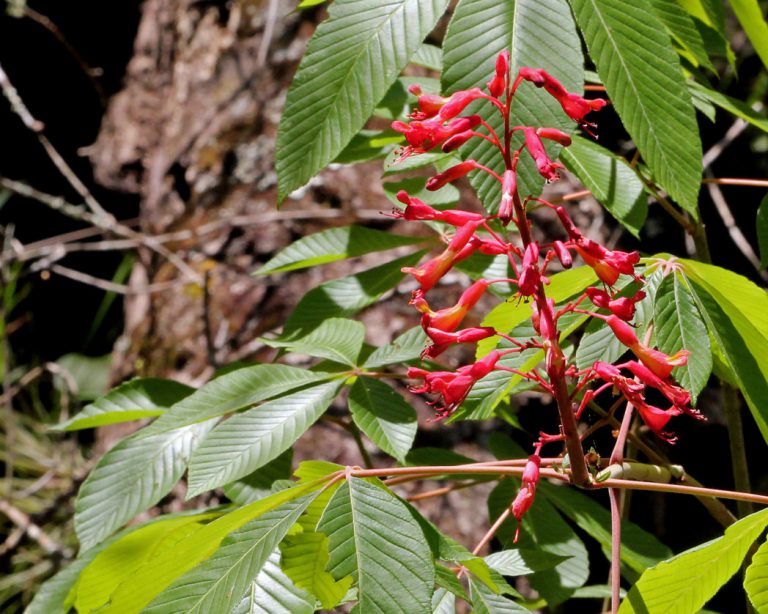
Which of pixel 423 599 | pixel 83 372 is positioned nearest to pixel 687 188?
pixel 423 599

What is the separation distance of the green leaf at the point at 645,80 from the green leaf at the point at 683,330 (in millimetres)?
116

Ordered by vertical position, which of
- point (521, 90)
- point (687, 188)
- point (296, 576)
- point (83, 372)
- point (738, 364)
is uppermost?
point (521, 90)

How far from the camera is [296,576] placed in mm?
786

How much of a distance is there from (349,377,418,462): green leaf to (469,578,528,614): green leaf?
199mm

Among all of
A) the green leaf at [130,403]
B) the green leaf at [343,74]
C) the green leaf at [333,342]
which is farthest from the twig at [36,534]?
the green leaf at [343,74]

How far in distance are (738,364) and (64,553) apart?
6.32 feet

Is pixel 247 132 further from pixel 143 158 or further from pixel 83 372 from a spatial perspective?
pixel 83 372

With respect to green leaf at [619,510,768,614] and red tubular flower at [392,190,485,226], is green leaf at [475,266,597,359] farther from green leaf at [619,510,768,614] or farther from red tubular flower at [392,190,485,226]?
green leaf at [619,510,768,614]

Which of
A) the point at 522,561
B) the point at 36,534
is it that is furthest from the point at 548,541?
the point at 36,534

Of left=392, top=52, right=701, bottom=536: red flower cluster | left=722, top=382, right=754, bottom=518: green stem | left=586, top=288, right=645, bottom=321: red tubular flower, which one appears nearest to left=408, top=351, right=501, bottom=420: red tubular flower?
left=392, top=52, right=701, bottom=536: red flower cluster

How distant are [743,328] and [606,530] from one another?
506 mm

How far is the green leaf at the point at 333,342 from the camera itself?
112 centimetres

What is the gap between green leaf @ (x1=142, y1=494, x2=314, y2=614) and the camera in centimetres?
71

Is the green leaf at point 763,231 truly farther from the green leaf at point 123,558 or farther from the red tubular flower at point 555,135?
the green leaf at point 123,558
